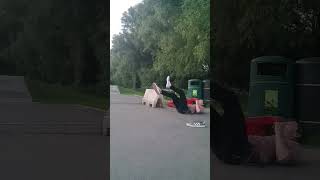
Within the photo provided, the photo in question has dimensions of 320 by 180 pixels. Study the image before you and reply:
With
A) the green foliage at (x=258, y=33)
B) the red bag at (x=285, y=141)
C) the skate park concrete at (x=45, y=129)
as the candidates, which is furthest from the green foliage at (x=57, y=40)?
the red bag at (x=285, y=141)

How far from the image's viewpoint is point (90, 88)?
24.1 feet

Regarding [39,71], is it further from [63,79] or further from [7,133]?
[7,133]

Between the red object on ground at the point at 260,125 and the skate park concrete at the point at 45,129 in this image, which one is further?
the skate park concrete at the point at 45,129

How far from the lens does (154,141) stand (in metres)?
6.33

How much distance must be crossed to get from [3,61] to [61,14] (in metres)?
1.08

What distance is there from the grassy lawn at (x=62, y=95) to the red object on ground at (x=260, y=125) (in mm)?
2139

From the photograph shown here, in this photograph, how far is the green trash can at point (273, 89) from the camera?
22.5 ft

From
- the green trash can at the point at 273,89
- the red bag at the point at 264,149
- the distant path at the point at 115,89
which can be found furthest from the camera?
the green trash can at the point at 273,89

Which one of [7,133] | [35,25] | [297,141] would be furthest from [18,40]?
[297,141]

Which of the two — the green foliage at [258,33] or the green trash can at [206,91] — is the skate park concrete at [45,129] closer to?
the green trash can at [206,91]

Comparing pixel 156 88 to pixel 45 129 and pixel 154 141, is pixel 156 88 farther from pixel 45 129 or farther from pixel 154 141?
pixel 45 129

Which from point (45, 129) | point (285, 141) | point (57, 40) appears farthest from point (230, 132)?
point (57, 40)

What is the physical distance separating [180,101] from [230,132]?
2.57ft

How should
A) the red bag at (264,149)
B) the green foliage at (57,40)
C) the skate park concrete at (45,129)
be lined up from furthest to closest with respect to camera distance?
1. the green foliage at (57,40)
2. the skate park concrete at (45,129)
3. the red bag at (264,149)
